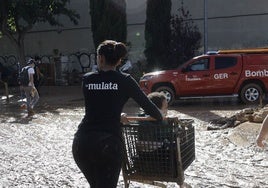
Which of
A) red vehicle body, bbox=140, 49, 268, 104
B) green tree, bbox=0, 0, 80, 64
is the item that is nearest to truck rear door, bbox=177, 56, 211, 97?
red vehicle body, bbox=140, 49, 268, 104

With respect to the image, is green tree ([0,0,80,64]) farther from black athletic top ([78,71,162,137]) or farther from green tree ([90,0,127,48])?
black athletic top ([78,71,162,137])

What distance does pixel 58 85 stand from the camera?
30703mm

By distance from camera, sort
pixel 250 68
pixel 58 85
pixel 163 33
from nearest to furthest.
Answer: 1. pixel 250 68
2. pixel 163 33
3. pixel 58 85

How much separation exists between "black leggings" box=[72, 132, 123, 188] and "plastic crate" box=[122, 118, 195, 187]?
Result: 0.43 metres

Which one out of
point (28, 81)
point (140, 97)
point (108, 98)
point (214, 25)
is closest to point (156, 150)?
point (140, 97)

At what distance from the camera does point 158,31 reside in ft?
82.1

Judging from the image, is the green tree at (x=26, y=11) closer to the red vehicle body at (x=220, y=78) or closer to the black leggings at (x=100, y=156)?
the red vehicle body at (x=220, y=78)

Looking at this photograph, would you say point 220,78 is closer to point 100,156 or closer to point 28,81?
point 28,81

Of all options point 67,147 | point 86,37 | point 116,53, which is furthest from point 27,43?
point 116,53

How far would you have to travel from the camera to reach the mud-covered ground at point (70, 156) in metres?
6.36

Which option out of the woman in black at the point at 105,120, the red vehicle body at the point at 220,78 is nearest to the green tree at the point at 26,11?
the red vehicle body at the point at 220,78

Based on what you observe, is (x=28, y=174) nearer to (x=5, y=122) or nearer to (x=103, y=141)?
(x=103, y=141)

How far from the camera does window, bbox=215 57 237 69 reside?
15.9 m

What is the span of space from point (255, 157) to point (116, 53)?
4450 millimetres
